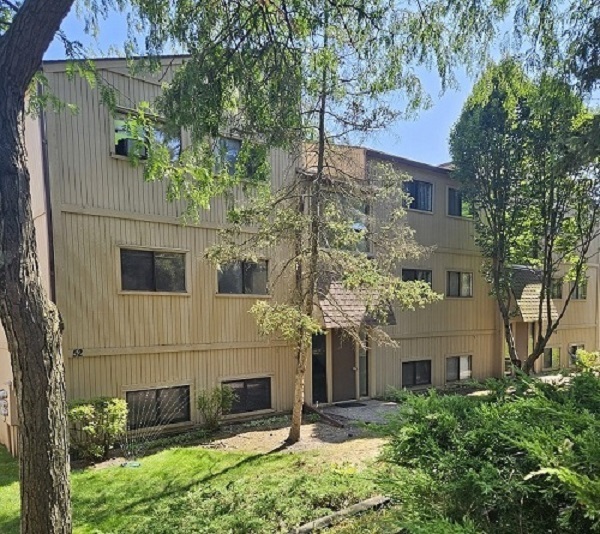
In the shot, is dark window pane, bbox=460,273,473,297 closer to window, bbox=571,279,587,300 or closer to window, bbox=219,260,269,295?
window, bbox=571,279,587,300

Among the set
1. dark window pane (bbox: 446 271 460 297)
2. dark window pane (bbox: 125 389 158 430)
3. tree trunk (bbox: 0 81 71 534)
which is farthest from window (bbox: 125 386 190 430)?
dark window pane (bbox: 446 271 460 297)

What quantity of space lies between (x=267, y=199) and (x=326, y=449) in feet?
17.4

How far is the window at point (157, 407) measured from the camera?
9703 mm

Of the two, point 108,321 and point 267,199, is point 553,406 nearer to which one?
point 267,199

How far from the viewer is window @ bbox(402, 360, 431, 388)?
48.7ft

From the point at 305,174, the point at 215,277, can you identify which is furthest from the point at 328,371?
the point at 305,174

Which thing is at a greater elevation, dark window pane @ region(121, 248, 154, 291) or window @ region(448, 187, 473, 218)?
window @ region(448, 187, 473, 218)

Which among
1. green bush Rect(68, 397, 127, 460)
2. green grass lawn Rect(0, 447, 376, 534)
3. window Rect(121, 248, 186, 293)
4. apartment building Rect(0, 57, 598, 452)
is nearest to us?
green grass lawn Rect(0, 447, 376, 534)

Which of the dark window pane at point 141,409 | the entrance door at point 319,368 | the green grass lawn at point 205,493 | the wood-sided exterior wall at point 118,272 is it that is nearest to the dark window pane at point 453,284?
the entrance door at point 319,368

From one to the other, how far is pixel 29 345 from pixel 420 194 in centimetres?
1359

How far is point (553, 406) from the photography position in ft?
9.96

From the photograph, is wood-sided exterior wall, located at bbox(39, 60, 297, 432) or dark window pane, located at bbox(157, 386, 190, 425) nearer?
wood-sided exterior wall, located at bbox(39, 60, 297, 432)

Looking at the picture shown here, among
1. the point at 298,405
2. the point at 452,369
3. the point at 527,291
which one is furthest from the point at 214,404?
the point at 527,291

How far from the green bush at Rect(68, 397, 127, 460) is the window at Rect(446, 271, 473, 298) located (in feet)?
39.4
